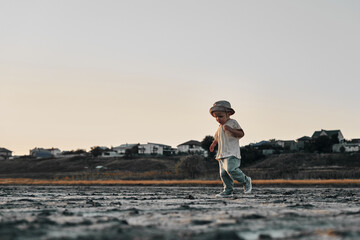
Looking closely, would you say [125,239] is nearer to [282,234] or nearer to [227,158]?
[282,234]

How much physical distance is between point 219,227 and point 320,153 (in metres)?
82.5

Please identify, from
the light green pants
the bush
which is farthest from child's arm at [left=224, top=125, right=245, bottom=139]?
the bush

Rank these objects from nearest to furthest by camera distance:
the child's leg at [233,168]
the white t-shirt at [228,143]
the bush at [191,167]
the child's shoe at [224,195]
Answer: the child's shoe at [224,195] < the child's leg at [233,168] < the white t-shirt at [228,143] < the bush at [191,167]

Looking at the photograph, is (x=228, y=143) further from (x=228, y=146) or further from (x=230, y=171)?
(x=230, y=171)

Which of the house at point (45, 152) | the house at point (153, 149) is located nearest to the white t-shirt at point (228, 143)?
the house at point (153, 149)

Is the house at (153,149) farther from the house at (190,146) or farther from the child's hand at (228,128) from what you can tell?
the child's hand at (228,128)

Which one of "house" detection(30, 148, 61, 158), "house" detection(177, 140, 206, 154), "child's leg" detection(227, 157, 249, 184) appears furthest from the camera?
"house" detection(30, 148, 61, 158)

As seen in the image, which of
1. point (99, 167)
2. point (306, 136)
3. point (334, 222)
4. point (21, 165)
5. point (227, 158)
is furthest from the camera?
point (306, 136)

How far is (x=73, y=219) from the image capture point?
3406 millimetres

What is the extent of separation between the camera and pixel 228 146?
7.55 m

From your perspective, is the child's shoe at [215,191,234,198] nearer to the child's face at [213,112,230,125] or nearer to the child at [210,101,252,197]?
the child at [210,101,252,197]

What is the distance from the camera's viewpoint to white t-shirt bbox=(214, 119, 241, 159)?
7523mm

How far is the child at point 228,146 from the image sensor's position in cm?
747

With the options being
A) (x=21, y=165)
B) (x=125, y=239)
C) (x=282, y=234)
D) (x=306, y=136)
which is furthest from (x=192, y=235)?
(x=306, y=136)
